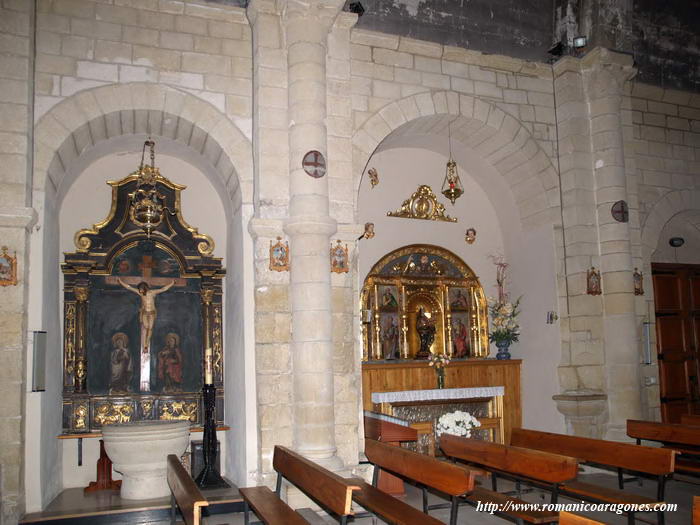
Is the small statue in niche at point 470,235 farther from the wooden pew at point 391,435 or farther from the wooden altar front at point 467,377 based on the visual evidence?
the wooden pew at point 391,435

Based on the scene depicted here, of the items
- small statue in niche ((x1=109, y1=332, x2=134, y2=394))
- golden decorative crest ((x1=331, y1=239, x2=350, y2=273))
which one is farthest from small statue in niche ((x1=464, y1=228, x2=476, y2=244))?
small statue in niche ((x1=109, y1=332, x2=134, y2=394))

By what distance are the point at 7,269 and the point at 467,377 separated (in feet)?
18.5

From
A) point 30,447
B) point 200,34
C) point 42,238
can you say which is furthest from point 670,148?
point 30,447

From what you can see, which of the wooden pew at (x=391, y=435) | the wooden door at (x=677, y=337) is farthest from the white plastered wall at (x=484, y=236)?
the wooden pew at (x=391, y=435)

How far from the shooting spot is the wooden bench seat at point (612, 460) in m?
4.85

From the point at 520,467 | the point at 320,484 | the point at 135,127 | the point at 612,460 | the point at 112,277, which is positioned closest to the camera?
the point at 320,484

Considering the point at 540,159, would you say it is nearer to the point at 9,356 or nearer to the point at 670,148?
the point at 670,148

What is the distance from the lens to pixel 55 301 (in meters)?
7.36

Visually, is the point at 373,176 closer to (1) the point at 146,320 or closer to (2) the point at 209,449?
(1) the point at 146,320

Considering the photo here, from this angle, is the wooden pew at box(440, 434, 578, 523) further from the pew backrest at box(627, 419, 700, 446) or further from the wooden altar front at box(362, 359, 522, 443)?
the wooden altar front at box(362, 359, 522, 443)

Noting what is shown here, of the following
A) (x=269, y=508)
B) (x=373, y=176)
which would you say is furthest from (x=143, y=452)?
(x=373, y=176)

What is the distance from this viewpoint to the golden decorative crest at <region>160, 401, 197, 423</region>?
7.86m

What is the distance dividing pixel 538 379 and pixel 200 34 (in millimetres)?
5829

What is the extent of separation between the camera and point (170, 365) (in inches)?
316
